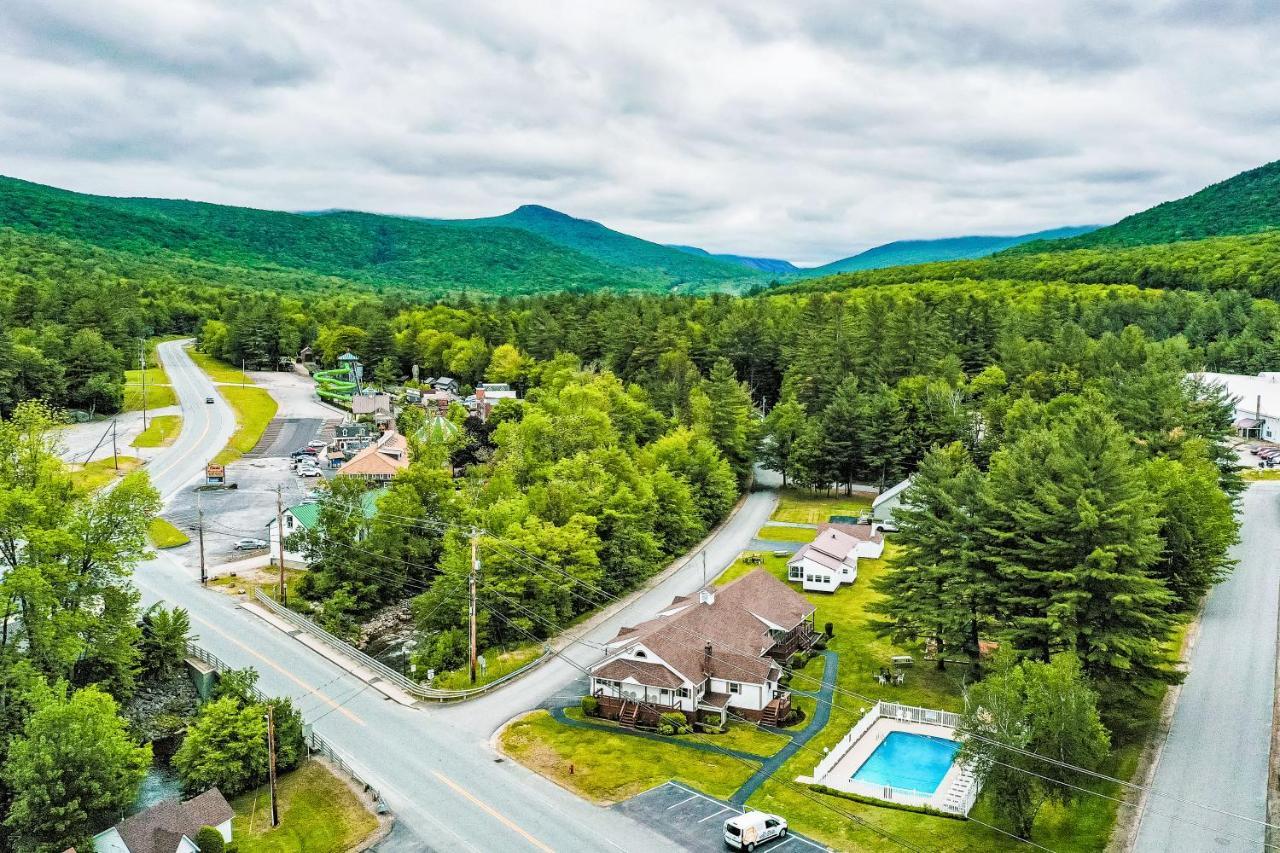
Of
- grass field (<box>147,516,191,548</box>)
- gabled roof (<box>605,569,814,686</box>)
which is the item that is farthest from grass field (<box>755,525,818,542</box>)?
grass field (<box>147,516,191,548</box>)

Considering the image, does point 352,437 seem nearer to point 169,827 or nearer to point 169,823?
point 169,823

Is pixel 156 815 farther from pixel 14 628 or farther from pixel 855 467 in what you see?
pixel 855 467

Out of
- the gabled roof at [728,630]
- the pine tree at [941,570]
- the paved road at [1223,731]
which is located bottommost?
the gabled roof at [728,630]

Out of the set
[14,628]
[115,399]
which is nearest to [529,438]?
[14,628]

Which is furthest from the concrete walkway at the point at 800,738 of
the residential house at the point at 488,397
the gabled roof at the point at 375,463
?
the residential house at the point at 488,397

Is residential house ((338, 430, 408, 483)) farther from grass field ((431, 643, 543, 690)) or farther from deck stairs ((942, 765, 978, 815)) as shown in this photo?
deck stairs ((942, 765, 978, 815))

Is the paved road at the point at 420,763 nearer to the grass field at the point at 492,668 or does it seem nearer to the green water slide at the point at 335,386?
the grass field at the point at 492,668

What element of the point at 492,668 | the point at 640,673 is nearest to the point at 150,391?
the point at 492,668
